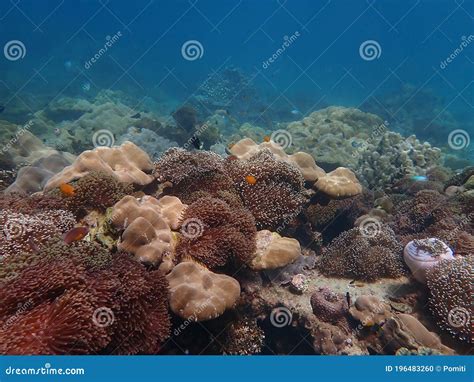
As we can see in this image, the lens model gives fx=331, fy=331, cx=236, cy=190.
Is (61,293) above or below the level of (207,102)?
below

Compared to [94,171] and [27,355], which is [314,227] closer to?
[94,171]

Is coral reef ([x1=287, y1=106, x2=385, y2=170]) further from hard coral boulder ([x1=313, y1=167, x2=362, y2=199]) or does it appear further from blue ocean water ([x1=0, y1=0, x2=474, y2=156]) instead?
hard coral boulder ([x1=313, y1=167, x2=362, y2=199])

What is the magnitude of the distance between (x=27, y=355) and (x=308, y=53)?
110m

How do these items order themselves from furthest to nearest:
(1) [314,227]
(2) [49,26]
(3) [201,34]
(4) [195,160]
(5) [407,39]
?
(3) [201,34] < (5) [407,39] < (2) [49,26] < (1) [314,227] < (4) [195,160]

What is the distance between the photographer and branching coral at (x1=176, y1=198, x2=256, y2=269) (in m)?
4.51

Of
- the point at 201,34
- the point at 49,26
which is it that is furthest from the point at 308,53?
the point at 49,26

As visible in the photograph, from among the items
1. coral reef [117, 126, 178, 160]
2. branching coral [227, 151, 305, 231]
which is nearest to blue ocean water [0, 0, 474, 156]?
coral reef [117, 126, 178, 160]

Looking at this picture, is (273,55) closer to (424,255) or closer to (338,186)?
(338,186)

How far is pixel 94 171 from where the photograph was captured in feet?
17.1

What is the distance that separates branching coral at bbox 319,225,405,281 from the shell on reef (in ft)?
1.13
